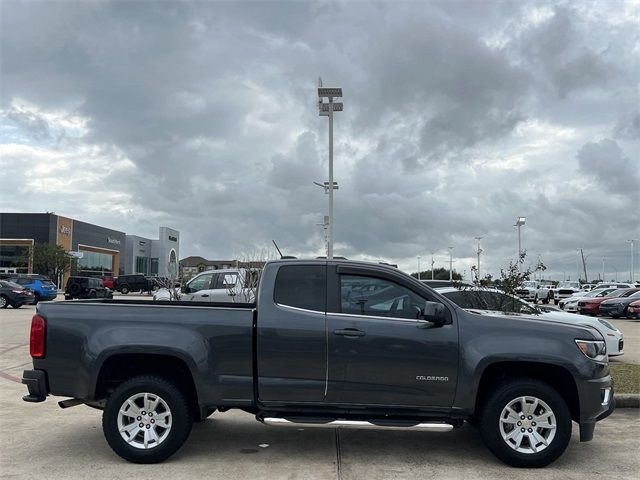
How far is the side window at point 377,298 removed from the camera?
570 cm

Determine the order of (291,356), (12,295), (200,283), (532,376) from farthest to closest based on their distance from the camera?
(12,295) < (200,283) < (532,376) < (291,356)

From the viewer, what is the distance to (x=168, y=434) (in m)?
5.52

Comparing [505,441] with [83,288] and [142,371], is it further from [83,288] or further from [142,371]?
[83,288]

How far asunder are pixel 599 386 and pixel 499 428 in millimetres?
1035

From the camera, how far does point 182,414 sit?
18.1 ft

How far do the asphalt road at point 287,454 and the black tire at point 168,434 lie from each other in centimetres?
11

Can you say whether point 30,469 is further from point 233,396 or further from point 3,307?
point 3,307

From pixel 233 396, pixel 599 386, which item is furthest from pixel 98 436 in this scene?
pixel 599 386

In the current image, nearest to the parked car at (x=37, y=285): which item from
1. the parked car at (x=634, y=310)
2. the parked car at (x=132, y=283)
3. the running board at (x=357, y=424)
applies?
the parked car at (x=132, y=283)

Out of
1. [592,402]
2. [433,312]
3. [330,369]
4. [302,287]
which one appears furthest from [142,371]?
[592,402]

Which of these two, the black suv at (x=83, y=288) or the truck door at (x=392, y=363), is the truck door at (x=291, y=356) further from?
the black suv at (x=83, y=288)

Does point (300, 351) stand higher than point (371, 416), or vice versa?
point (300, 351)

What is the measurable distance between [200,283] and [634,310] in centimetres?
1854

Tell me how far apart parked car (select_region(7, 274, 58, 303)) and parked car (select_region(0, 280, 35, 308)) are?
2386mm
